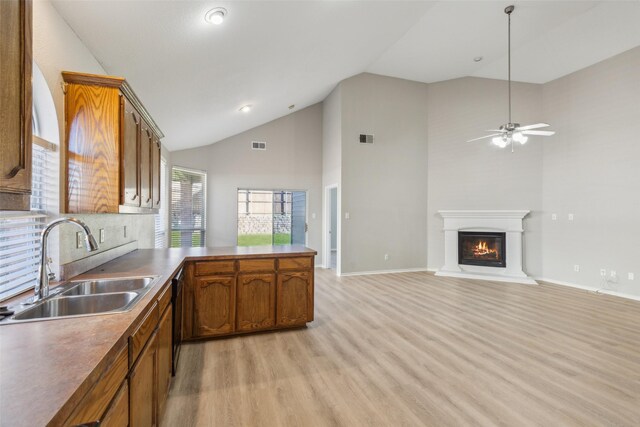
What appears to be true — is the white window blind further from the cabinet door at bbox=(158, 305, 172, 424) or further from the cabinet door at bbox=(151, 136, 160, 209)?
the cabinet door at bbox=(151, 136, 160, 209)

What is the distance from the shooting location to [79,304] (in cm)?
173

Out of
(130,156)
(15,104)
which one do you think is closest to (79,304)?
(130,156)

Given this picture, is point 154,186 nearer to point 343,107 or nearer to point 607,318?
point 343,107

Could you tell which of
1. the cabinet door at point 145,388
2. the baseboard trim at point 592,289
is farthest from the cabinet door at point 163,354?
the baseboard trim at point 592,289

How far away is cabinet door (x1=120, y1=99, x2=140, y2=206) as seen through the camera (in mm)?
2027

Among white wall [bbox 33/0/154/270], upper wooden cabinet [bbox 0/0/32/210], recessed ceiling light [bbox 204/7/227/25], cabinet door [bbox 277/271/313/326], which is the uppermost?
recessed ceiling light [bbox 204/7/227/25]

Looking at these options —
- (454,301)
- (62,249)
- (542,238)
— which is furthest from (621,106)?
(62,249)

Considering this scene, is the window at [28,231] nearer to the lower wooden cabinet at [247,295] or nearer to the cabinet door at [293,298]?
the lower wooden cabinet at [247,295]

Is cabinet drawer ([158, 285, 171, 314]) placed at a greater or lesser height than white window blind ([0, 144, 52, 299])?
lesser

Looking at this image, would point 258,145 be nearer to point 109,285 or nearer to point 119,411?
point 109,285

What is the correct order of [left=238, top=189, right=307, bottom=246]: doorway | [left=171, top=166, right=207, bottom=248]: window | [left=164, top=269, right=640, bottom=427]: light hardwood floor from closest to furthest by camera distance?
[left=164, top=269, right=640, bottom=427]: light hardwood floor < [left=171, top=166, right=207, bottom=248]: window < [left=238, top=189, right=307, bottom=246]: doorway

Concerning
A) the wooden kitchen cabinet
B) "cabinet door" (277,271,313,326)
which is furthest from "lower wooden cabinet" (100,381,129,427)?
"cabinet door" (277,271,313,326)

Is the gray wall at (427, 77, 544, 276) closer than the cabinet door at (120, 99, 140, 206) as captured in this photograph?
No

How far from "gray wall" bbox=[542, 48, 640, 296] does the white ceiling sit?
1.29 feet
